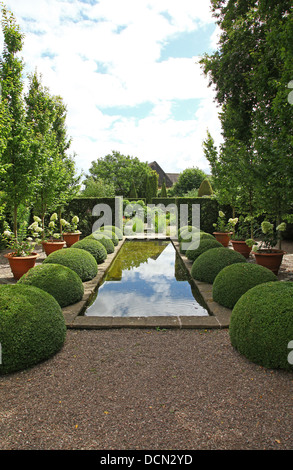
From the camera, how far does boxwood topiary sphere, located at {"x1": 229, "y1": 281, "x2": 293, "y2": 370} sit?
8.79ft

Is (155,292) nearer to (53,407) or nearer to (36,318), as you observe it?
(36,318)

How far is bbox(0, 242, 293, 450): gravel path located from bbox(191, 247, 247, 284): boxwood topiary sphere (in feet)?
8.11

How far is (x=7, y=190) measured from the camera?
6723mm

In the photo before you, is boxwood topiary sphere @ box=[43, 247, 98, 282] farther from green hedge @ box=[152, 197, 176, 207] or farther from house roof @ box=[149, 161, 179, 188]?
house roof @ box=[149, 161, 179, 188]

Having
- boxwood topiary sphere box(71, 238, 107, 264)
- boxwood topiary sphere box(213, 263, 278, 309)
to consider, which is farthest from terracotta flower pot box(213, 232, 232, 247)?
boxwood topiary sphere box(213, 263, 278, 309)

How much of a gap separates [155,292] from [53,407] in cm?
335

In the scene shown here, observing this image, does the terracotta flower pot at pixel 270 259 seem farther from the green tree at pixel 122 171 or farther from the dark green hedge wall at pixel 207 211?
the green tree at pixel 122 171

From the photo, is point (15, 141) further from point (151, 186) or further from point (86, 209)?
point (151, 186)

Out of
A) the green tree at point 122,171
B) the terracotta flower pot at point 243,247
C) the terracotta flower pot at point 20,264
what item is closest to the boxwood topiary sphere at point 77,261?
the terracotta flower pot at point 20,264

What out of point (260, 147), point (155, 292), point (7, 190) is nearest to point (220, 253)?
point (155, 292)

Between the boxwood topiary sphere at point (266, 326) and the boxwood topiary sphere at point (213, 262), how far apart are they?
2424mm

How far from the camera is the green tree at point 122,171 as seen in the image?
39.5m

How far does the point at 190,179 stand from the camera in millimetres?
33344

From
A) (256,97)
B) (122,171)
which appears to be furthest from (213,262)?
(122,171)
